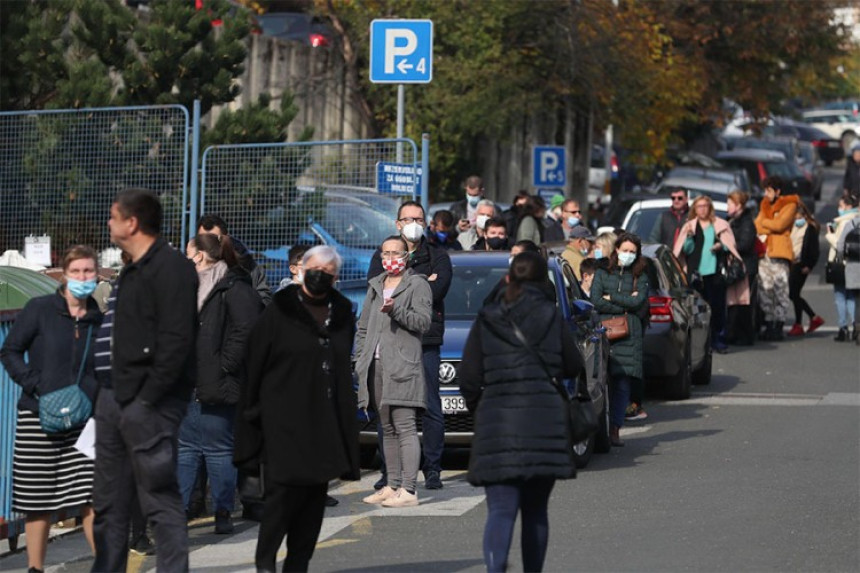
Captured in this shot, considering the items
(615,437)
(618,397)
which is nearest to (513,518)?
(618,397)

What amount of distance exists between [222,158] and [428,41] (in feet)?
Result: 7.28

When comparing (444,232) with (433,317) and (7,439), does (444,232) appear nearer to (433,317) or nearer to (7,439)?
(433,317)

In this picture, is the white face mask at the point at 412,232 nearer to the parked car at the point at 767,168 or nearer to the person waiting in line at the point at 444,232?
the person waiting in line at the point at 444,232

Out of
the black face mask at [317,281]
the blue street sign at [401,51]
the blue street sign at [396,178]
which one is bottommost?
the black face mask at [317,281]

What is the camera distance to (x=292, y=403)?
318 inches

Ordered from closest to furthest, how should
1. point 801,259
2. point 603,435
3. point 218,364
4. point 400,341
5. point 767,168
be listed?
point 218,364, point 400,341, point 603,435, point 801,259, point 767,168

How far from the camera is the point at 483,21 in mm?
27641

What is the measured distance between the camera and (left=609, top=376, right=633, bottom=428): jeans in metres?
14.0

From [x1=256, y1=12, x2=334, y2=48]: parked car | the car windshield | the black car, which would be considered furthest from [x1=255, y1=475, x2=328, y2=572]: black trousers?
[x1=256, y1=12, x2=334, y2=48]: parked car

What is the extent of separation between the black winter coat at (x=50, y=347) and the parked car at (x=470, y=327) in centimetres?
438

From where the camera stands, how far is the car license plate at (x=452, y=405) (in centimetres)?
1262

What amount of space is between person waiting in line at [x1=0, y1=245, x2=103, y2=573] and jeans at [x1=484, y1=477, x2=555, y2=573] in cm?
193

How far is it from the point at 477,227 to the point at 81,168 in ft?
12.5

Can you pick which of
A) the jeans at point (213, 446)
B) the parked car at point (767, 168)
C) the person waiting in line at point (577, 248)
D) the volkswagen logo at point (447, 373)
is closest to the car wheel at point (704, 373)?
the person waiting in line at point (577, 248)
